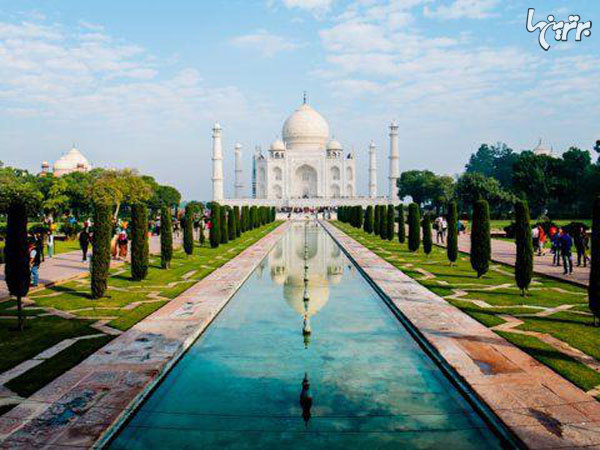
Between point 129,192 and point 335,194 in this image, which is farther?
point 335,194

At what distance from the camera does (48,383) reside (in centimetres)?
471

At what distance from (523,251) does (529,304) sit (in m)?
1.00

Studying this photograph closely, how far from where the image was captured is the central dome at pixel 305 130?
2408 inches

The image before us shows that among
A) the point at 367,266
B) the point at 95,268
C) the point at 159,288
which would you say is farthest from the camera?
the point at 367,266

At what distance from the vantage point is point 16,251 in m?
6.98

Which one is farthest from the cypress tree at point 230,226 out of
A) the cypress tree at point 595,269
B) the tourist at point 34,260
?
the cypress tree at point 595,269

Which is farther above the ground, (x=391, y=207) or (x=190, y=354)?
(x=391, y=207)

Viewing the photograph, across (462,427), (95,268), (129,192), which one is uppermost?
(129,192)

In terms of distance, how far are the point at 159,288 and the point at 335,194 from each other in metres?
52.9

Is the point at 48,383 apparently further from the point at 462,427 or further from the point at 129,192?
the point at 129,192

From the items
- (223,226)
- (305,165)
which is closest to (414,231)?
(223,226)

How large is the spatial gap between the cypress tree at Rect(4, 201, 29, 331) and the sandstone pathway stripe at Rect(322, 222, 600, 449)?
4.95 meters

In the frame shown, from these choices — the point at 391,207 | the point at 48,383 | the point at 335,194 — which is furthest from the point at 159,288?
the point at 335,194

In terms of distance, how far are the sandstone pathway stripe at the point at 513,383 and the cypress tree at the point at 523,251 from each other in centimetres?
167
